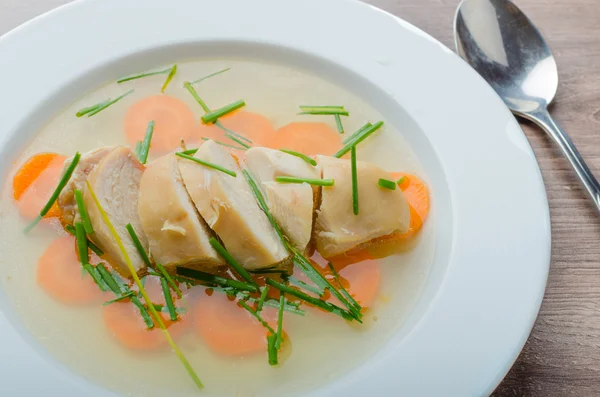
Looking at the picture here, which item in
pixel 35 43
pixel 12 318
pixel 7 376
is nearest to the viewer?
pixel 7 376

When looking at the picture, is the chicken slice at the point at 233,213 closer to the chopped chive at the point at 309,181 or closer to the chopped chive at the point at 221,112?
the chopped chive at the point at 309,181

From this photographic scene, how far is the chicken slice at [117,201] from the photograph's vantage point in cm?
173

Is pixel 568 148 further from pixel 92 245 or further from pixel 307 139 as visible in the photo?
pixel 92 245

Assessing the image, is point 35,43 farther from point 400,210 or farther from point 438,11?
point 438,11

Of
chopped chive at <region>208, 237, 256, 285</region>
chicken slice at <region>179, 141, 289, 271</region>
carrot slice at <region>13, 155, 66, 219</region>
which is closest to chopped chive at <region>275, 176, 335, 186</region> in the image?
chicken slice at <region>179, 141, 289, 271</region>

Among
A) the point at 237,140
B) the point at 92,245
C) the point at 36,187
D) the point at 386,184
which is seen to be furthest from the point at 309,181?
the point at 36,187

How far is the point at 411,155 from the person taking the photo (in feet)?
6.91

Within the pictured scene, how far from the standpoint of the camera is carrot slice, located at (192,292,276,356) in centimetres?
173

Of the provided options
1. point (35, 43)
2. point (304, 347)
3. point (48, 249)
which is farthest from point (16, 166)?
point (304, 347)

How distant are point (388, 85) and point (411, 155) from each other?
0.29 meters

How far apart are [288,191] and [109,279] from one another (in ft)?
2.05

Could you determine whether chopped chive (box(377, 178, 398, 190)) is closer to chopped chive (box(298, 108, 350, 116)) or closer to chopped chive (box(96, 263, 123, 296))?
chopped chive (box(298, 108, 350, 116))

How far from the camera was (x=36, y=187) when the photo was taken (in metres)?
1.95

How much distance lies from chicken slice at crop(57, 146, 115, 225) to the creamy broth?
114mm
